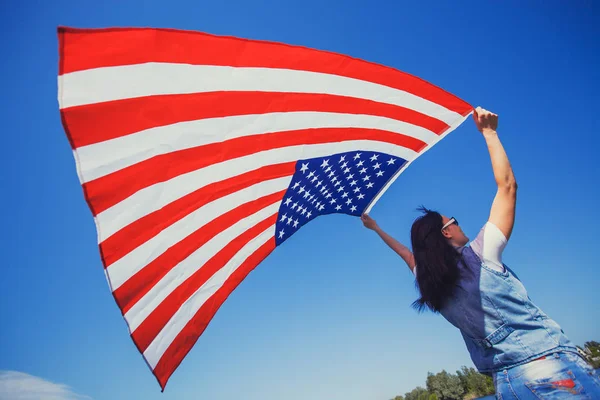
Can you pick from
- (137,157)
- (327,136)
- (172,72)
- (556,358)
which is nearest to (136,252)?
(137,157)

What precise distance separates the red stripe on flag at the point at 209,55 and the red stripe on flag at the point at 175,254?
165 centimetres

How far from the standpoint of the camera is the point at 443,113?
4.63 metres

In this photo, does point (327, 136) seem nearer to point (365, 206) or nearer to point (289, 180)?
point (289, 180)

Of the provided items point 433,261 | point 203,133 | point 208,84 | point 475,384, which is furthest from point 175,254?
point 475,384

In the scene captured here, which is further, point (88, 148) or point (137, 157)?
point (137, 157)

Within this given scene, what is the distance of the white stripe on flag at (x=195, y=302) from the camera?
366cm

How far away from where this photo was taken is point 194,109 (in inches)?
138

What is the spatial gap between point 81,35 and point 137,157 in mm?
1066

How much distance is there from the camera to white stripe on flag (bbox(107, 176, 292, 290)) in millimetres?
3344

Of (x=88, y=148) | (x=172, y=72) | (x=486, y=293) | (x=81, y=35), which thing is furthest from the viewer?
(x=172, y=72)

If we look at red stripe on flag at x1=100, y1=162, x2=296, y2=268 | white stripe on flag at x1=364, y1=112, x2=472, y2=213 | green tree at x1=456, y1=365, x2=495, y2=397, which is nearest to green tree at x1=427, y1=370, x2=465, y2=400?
green tree at x1=456, y1=365, x2=495, y2=397

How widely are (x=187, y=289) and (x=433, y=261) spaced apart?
8.94 ft

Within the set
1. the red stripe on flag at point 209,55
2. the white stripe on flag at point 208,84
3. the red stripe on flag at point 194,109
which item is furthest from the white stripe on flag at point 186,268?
the red stripe on flag at point 209,55

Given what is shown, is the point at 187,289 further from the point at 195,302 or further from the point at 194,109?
the point at 194,109
